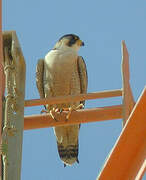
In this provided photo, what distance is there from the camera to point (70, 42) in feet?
25.1

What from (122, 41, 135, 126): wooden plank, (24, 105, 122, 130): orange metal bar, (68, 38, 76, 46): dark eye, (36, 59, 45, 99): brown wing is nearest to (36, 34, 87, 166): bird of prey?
(36, 59, 45, 99): brown wing

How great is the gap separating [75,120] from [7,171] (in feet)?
3.79

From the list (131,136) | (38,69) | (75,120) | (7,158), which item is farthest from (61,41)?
(131,136)

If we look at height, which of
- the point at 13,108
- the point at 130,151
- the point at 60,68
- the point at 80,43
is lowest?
the point at 60,68

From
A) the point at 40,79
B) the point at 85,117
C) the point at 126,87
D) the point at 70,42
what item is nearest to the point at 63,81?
the point at 40,79

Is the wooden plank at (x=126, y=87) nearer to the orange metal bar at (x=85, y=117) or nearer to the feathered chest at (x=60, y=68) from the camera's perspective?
the orange metal bar at (x=85, y=117)

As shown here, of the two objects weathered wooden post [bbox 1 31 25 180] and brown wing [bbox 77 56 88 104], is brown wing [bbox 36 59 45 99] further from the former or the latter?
weathered wooden post [bbox 1 31 25 180]

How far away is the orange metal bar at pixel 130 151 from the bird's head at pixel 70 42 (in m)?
5.58

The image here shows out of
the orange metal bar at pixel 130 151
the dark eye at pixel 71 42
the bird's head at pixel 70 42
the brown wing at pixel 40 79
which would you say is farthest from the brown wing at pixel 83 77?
the orange metal bar at pixel 130 151

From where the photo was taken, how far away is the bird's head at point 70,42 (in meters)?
7.46

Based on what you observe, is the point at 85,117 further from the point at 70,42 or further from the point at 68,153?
the point at 70,42

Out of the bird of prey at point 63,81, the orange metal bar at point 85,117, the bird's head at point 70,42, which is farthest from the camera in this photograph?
the bird's head at point 70,42

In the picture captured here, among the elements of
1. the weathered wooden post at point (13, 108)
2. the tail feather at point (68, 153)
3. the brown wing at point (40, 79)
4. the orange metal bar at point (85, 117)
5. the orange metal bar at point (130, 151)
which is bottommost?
the tail feather at point (68, 153)

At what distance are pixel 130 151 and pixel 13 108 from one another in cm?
123
